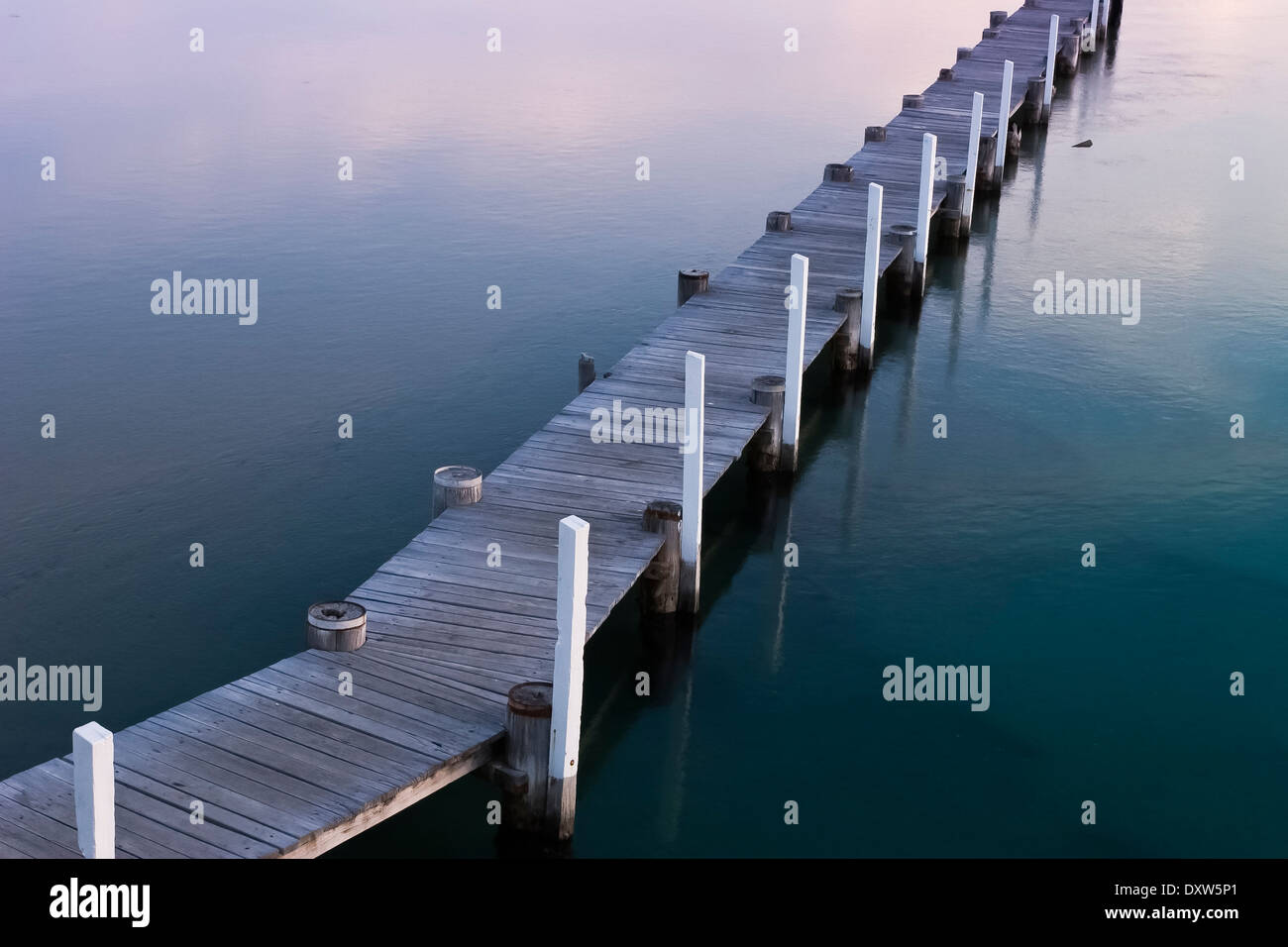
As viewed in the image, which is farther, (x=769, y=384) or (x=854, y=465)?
(x=854, y=465)

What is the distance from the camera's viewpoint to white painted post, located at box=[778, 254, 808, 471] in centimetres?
1661

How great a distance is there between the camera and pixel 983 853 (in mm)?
12211

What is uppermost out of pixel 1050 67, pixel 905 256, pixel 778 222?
pixel 1050 67

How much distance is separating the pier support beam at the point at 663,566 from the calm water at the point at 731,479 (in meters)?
0.46

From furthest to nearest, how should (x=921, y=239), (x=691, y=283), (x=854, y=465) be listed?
1. (x=921, y=239)
2. (x=691, y=283)
3. (x=854, y=465)

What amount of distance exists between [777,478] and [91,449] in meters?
7.85

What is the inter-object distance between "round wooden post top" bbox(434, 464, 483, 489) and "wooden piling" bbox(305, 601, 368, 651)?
2.56 m

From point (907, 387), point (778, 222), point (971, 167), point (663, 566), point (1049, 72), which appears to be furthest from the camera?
point (1049, 72)

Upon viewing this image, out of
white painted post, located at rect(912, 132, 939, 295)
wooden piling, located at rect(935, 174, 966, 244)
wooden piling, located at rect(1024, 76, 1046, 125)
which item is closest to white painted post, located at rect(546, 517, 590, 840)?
white painted post, located at rect(912, 132, 939, 295)

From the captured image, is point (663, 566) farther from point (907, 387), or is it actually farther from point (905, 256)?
point (905, 256)

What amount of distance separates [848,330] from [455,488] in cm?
762

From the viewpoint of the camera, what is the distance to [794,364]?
56.9ft

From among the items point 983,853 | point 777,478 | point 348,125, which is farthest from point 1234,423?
point 348,125

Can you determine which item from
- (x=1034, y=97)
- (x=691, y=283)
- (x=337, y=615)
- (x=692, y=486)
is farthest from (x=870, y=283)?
(x=1034, y=97)
